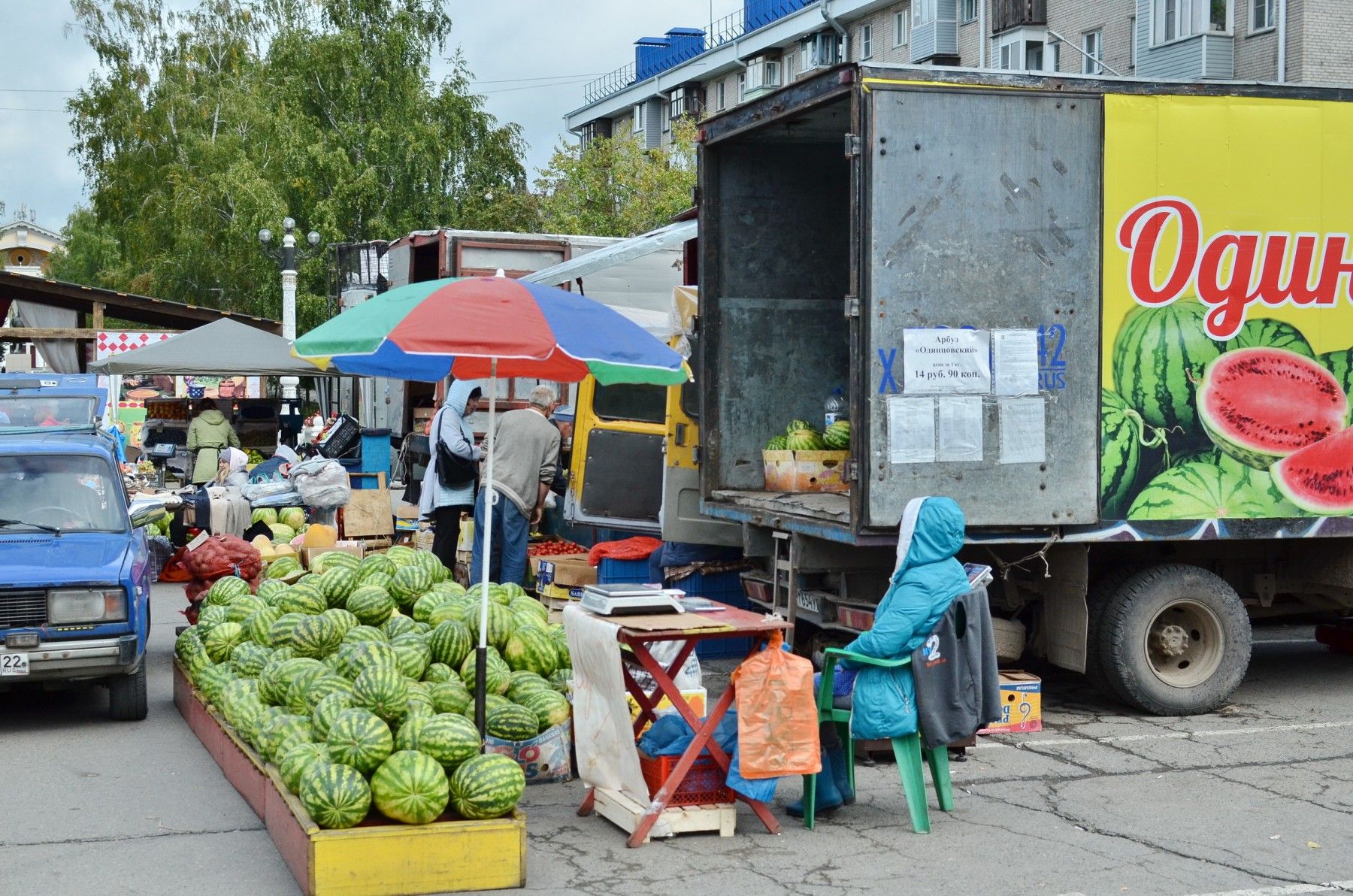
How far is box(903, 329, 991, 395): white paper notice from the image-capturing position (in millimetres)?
8000

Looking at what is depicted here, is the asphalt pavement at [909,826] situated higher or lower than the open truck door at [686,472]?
lower

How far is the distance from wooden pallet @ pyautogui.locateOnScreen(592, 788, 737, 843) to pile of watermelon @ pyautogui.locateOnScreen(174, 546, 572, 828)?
1.82 feet

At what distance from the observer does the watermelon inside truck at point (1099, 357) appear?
7.98 meters

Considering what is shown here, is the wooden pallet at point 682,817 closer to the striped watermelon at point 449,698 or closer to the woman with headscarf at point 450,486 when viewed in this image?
the striped watermelon at point 449,698

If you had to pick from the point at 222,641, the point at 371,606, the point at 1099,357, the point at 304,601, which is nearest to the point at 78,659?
the point at 222,641

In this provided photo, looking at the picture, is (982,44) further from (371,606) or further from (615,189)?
(371,606)

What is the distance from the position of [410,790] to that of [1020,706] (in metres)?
4.19

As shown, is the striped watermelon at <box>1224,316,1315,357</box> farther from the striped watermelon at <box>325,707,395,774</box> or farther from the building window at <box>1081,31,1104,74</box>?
the building window at <box>1081,31,1104,74</box>

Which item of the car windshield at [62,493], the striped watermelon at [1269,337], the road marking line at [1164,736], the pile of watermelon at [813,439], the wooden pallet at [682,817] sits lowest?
the road marking line at [1164,736]

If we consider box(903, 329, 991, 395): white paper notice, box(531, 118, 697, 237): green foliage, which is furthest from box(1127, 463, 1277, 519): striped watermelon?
box(531, 118, 697, 237): green foliage

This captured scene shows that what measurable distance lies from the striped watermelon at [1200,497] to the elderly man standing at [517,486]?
5.48 meters

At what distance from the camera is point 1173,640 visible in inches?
348

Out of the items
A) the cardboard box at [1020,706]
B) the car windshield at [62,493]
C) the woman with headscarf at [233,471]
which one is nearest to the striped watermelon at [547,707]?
the cardboard box at [1020,706]

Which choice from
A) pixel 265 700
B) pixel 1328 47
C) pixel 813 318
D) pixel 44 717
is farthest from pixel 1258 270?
pixel 1328 47
